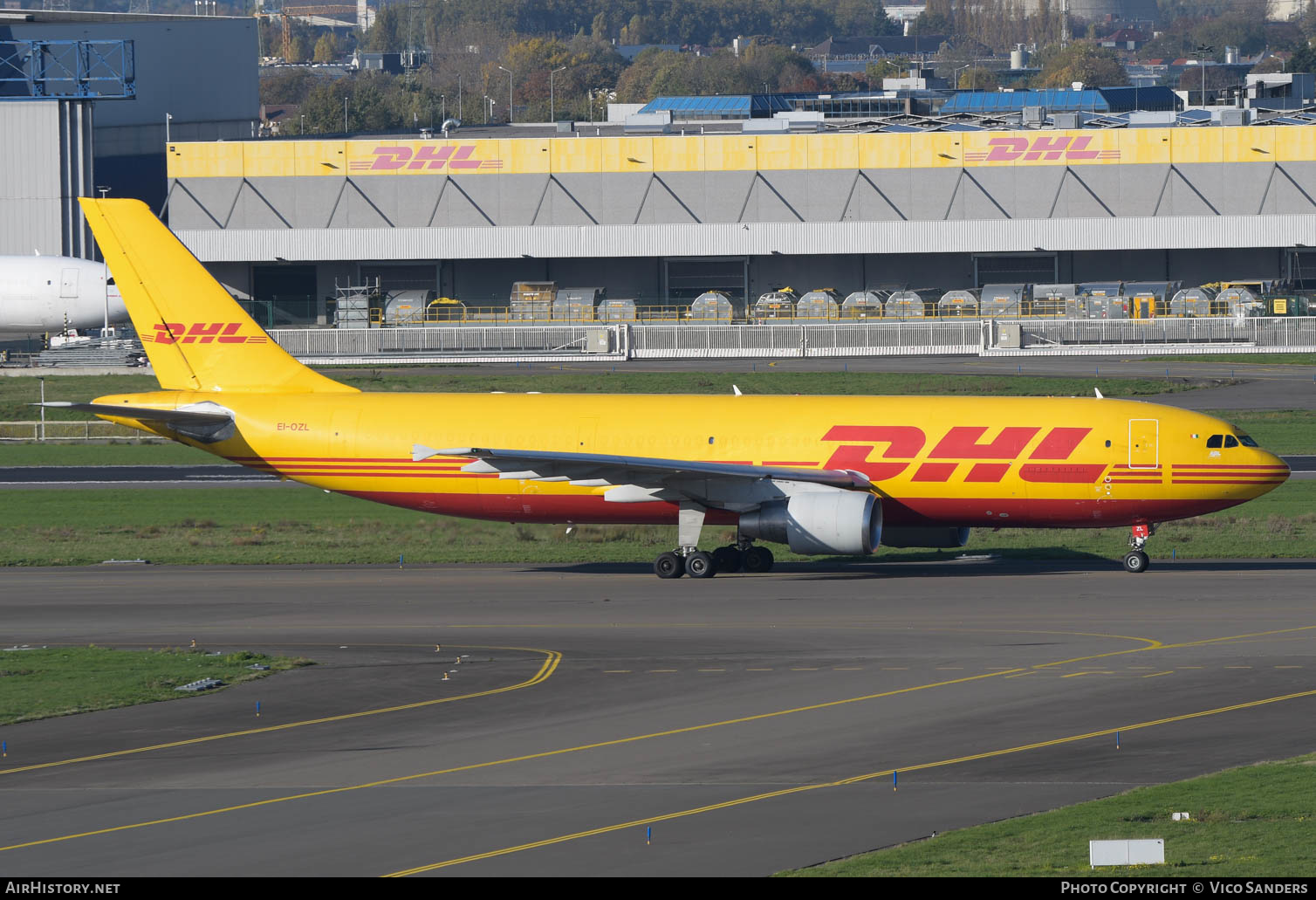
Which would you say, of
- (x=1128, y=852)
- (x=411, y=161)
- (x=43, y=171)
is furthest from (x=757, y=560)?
(x=43, y=171)

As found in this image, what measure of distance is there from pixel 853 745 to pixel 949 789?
267cm

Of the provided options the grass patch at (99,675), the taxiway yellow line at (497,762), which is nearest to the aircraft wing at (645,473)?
the grass patch at (99,675)

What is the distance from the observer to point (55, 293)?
323 feet

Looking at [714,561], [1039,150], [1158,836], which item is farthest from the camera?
[1039,150]

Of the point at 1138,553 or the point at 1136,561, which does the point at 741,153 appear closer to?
the point at 1138,553

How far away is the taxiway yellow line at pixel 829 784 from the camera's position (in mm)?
18609

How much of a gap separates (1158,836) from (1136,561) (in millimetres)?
22195

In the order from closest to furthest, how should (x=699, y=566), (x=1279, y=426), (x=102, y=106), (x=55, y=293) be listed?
1. (x=699, y=566)
2. (x=1279, y=426)
3. (x=55, y=293)
4. (x=102, y=106)

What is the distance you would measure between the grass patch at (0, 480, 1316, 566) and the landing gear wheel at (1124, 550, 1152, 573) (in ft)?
9.03

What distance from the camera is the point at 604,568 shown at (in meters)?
43.1

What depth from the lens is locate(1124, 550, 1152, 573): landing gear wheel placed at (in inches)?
1578

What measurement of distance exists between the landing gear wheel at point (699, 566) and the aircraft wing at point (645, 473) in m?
1.42

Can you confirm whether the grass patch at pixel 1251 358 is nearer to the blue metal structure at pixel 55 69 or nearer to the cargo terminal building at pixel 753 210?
the cargo terminal building at pixel 753 210

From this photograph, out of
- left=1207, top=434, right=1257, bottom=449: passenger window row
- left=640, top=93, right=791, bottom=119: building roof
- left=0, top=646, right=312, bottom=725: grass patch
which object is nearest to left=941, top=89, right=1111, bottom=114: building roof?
left=640, top=93, right=791, bottom=119: building roof
